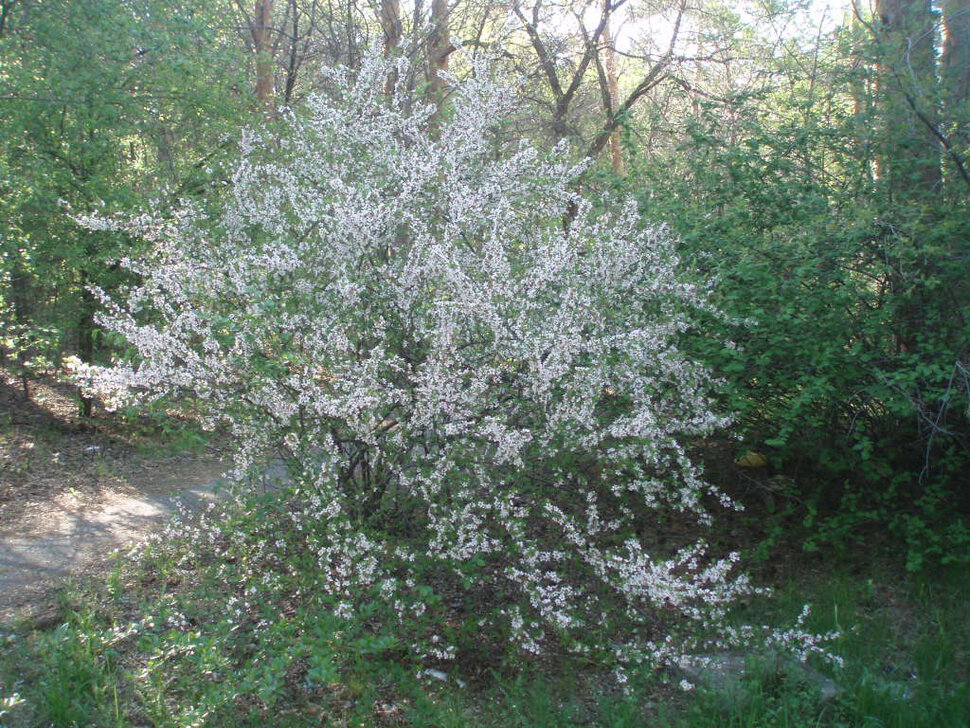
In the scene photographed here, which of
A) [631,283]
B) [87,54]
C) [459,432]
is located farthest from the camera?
[87,54]

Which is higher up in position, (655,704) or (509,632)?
(509,632)

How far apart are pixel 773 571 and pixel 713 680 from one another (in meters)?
1.78

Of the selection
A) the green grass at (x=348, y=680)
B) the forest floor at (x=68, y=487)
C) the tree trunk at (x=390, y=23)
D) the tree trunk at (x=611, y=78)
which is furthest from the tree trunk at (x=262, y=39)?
the green grass at (x=348, y=680)

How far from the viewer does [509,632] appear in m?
4.38

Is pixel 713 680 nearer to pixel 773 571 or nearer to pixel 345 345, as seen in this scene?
pixel 773 571

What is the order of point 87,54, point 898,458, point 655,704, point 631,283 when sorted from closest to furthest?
point 655,704
point 631,283
point 898,458
point 87,54

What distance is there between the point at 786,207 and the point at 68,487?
7056 mm

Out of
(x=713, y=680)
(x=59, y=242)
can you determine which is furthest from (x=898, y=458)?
(x=59, y=242)

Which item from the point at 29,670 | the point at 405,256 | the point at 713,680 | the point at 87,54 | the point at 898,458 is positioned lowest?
the point at 29,670

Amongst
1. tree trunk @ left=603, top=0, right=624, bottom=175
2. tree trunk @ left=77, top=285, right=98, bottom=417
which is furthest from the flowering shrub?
tree trunk @ left=603, top=0, right=624, bottom=175

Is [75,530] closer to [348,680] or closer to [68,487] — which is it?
[68,487]

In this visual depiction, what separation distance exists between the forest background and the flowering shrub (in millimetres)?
754

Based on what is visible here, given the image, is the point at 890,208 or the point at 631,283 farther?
the point at 890,208

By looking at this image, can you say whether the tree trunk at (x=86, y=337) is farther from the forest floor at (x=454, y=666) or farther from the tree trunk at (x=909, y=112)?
the tree trunk at (x=909, y=112)
